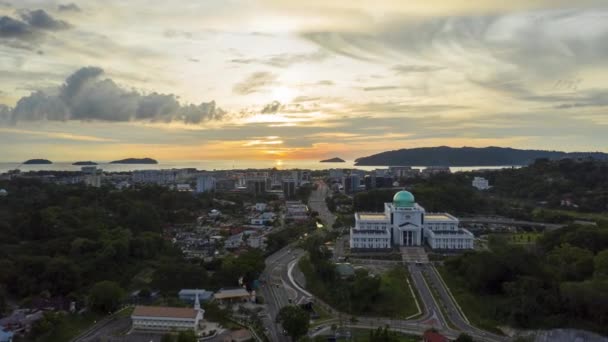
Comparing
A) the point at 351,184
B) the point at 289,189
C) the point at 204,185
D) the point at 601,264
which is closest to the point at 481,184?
the point at 351,184

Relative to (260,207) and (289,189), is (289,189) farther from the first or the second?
(260,207)

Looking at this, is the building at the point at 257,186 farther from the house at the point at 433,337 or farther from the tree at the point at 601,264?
the house at the point at 433,337

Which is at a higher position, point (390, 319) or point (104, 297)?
point (104, 297)

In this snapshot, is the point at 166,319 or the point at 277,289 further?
the point at 277,289

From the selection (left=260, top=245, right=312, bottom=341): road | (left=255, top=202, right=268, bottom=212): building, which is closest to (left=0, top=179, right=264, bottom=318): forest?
(left=260, top=245, right=312, bottom=341): road

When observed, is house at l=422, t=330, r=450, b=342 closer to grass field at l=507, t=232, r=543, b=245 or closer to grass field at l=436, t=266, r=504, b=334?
grass field at l=436, t=266, r=504, b=334

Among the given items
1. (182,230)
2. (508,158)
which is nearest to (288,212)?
(182,230)

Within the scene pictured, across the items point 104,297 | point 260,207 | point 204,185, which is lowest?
point 104,297
